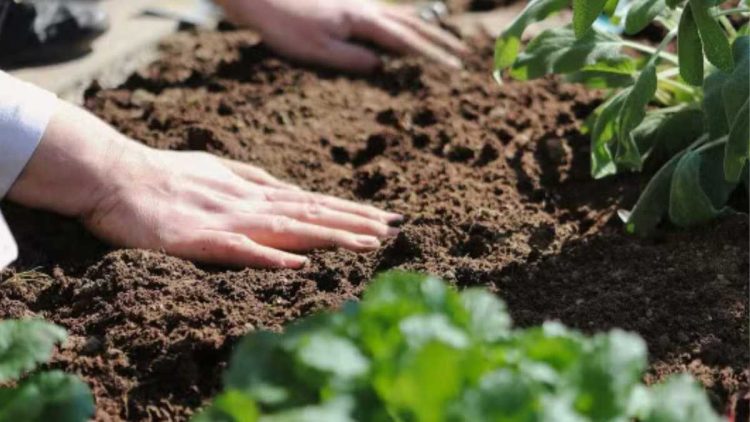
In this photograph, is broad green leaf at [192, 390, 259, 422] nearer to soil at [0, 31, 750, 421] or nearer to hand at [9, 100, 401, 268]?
soil at [0, 31, 750, 421]

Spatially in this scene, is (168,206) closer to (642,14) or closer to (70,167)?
(70,167)

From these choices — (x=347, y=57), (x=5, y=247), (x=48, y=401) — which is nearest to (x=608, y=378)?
(x=48, y=401)

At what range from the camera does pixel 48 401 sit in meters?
1.61

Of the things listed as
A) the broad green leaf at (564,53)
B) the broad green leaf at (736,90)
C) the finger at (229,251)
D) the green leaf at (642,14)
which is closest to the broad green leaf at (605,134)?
the broad green leaf at (564,53)

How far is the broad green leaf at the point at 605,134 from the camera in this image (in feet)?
8.69

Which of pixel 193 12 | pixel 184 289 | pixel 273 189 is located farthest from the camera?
pixel 193 12

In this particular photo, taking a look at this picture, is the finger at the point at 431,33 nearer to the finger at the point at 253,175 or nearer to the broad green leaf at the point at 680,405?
the finger at the point at 253,175

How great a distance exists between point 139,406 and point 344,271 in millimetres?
595

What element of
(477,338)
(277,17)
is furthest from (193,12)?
(477,338)

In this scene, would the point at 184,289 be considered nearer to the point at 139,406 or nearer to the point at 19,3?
the point at 139,406

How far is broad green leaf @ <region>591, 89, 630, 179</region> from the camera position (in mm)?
2648

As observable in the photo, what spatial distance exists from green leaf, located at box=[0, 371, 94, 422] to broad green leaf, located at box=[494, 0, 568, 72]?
1437mm

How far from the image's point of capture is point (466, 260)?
2.54 metres

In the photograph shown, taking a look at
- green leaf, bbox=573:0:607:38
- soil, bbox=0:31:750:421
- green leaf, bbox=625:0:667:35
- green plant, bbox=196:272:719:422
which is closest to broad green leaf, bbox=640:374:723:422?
green plant, bbox=196:272:719:422
